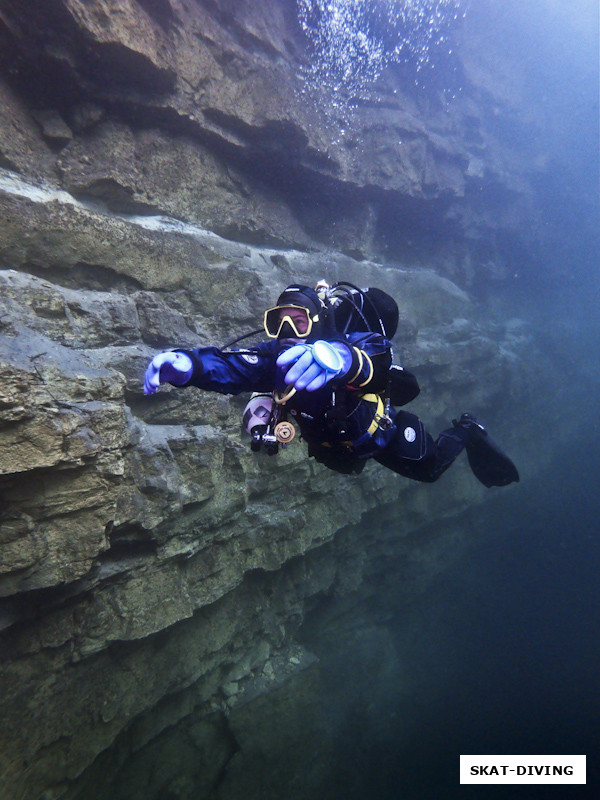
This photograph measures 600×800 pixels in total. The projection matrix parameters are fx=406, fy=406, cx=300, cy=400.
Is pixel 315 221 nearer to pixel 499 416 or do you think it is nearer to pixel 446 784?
pixel 499 416

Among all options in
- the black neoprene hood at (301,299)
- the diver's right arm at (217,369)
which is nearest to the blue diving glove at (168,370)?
the diver's right arm at (217,369)

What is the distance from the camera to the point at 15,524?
10.4ft

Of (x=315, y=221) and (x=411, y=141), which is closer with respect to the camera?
(x=315, y=221)

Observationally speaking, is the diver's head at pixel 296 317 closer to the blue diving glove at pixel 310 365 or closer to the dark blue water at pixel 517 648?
the blue diving glove at pixel 310 365

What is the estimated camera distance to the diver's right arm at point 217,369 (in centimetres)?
279

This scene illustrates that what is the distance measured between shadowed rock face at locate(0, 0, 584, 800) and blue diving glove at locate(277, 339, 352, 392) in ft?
6.45

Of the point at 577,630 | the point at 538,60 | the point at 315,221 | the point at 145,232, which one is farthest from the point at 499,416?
the point at 538,60

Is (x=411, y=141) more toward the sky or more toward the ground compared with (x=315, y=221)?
more toward the sky

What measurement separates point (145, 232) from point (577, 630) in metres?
17.5

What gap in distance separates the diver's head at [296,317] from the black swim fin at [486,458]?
8.95 ft

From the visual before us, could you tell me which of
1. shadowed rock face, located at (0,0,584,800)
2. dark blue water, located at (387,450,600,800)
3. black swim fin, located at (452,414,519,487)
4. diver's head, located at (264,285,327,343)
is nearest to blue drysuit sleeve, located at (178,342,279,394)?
diver's head, located at (264,285,327,343)

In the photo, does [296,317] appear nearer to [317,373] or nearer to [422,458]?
[317,373]

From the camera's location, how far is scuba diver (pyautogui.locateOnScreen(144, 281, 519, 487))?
99.7 inches

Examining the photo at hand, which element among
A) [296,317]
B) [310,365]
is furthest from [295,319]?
[310,365]
